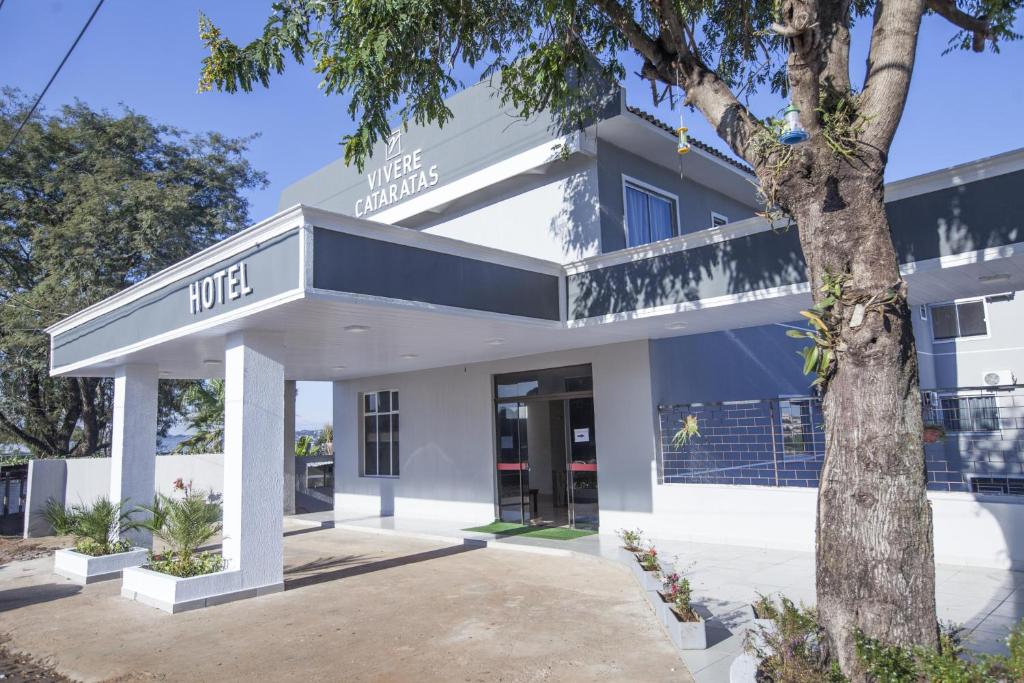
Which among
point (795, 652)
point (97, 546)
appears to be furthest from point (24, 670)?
point (795, 652)

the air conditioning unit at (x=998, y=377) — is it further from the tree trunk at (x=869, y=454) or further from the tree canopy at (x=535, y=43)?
the tree trunk at (x=869, y=454)

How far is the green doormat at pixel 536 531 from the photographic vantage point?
39.2 ft

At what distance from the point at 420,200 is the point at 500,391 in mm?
4246

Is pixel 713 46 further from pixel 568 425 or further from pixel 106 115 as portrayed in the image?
pixel 106 115

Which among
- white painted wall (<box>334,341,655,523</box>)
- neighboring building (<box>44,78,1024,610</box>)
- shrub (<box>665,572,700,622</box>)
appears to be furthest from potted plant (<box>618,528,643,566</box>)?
shrub (<box>665,572,700,622</box>)

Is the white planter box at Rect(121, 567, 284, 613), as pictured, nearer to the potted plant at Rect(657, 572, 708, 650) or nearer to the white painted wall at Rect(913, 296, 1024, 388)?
the potted plant at Rect(657, 572, 708, 650)

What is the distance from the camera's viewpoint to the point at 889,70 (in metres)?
4.74

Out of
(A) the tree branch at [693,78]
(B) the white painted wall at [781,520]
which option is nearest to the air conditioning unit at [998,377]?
(B) the white painted wall at [781,520]

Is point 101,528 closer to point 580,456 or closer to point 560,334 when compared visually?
point 560,334

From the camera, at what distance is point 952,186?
7199 mm

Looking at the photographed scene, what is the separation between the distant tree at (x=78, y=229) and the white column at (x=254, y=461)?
1208cm

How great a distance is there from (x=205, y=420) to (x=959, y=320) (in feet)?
67.9

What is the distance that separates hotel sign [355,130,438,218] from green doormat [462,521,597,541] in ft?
22.3

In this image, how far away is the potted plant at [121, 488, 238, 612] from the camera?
8023 mm
